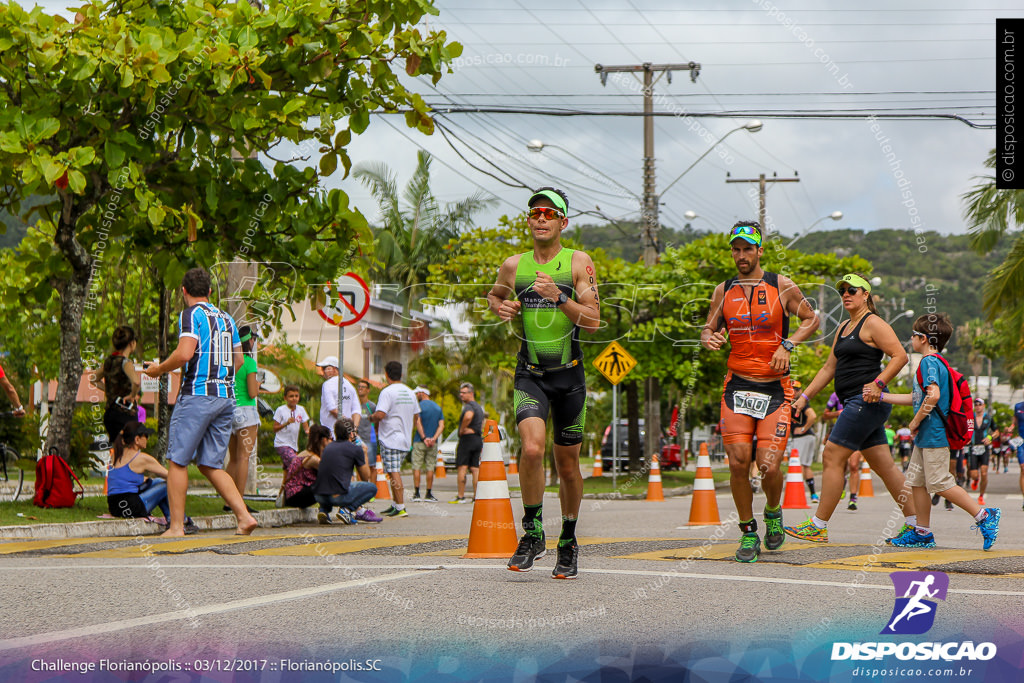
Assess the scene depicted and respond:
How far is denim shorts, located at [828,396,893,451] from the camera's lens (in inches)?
330

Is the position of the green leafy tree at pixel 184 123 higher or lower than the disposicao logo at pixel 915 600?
higher

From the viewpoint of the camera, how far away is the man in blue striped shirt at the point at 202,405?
9.20 meters

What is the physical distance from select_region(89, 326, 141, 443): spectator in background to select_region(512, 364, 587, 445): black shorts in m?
5.75

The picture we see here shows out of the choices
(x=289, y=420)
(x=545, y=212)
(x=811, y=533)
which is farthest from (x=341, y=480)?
(x=545, y=212)

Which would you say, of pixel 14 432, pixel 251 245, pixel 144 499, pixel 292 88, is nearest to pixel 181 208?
pixel 251 245

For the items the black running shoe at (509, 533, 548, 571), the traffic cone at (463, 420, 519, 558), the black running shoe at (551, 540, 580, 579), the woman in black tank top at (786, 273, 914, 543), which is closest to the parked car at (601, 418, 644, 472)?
the woman in black tank top at (786, 273, 914, 543)

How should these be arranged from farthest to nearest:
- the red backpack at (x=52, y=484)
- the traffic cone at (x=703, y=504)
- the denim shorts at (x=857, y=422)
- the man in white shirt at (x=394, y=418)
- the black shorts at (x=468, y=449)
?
1. the black shorts at (x=468, y=449)
2. the man in white shirt at (x=394, y=418)
3. the traffic cone at (x=703, y=504)
4. the red backpack at (x=52, y=484)
5. the denim shorts at (x=857, y=422)

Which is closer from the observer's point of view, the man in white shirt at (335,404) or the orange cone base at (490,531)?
the orange cone base at (490,531)

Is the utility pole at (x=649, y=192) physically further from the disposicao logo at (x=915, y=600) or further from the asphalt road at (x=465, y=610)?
the disposicao logo at (x=915, y=600)

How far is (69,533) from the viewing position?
384 inches

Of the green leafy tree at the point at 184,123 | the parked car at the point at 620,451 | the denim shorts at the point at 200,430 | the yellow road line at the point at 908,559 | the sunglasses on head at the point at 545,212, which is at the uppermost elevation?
the green leafy tree at the point at 184,123

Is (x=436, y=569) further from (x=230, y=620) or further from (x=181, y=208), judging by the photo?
(x=181, y=208)

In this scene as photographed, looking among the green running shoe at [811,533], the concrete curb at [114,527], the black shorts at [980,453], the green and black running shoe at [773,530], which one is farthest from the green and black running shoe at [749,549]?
the black shorts at [980,453]

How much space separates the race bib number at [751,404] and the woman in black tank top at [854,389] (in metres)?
1.06
